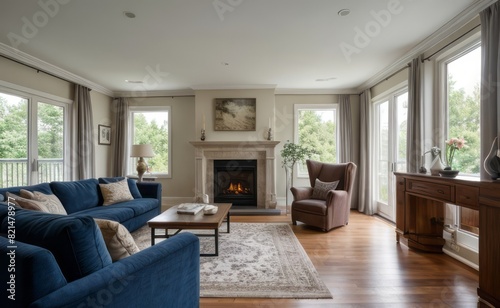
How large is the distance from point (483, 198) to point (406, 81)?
247cm

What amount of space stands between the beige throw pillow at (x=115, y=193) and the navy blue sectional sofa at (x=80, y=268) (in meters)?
2.50

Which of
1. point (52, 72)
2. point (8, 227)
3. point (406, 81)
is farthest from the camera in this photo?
point (52, 72)

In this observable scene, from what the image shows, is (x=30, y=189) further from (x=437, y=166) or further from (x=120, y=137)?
(x=437, y=166)

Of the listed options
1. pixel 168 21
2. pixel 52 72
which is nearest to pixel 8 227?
pixel 168 21

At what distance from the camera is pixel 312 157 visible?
555 cm

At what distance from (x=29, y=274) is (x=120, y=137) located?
5.38 metres

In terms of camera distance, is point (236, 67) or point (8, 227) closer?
point (8, 227)

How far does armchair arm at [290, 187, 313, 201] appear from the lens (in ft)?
13.6

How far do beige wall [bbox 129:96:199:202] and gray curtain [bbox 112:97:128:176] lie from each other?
957mm

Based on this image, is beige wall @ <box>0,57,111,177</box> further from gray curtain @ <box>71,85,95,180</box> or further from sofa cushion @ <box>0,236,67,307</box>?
sofa cushion @ <box>0,236,67,307</box>

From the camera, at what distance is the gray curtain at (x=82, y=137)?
458cm

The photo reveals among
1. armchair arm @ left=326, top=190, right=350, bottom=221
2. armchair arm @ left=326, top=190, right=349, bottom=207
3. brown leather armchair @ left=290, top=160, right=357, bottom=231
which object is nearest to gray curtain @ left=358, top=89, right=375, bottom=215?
brown leather armchair @ left=290, top=160, right=357, bottom=231

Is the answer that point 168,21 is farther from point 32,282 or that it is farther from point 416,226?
point 416,226

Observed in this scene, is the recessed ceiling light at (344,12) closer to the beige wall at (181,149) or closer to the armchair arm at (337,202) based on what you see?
the armchair arm at (337,202)
